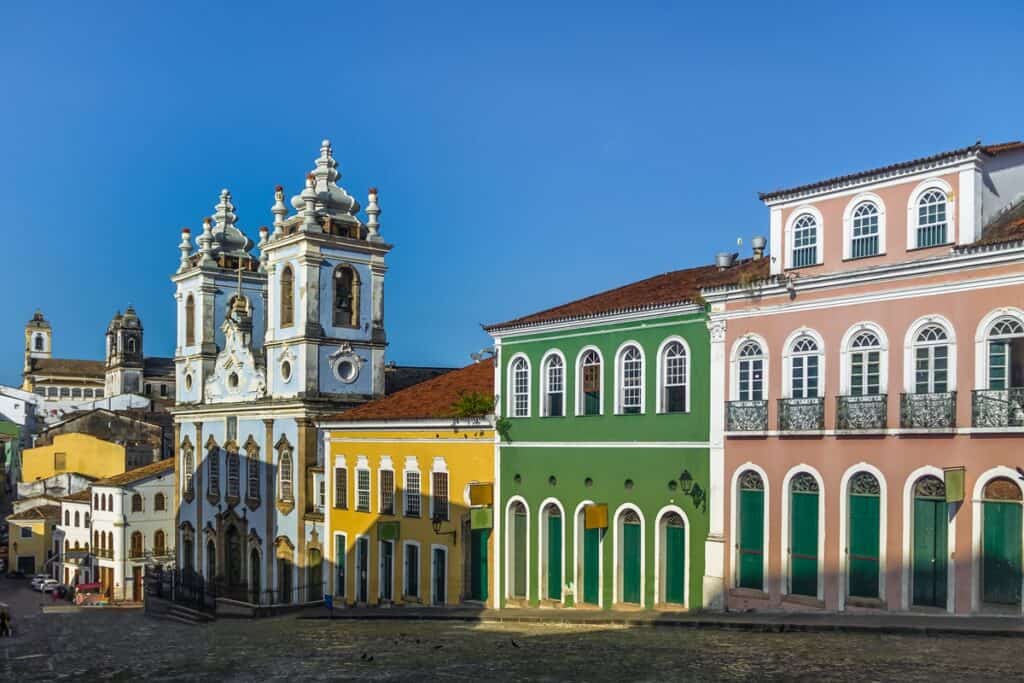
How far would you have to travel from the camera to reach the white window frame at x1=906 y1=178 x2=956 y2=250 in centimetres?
2106

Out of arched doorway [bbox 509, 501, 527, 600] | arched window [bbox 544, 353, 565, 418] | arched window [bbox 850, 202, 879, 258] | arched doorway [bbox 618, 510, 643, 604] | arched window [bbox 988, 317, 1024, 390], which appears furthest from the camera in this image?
arched doorway [bbox 509, 501, 527, 600]

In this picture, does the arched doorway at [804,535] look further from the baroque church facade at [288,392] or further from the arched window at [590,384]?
the baroque church facade at [288,392]

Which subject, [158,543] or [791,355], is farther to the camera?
[158,543]

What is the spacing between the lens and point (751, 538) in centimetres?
2420

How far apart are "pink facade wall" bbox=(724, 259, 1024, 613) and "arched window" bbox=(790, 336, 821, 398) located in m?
0.25

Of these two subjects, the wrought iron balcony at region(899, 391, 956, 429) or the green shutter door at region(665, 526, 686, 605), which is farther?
the green shutter door at region(665, 526, 686, 605)

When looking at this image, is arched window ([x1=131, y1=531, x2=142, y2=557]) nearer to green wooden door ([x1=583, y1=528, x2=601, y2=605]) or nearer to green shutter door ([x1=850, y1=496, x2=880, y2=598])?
green wooden door ([x1=583, y1=528, x2=601, y2=605])

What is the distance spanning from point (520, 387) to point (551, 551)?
4.36 meters

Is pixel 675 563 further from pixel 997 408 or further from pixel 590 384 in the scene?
pixel 997 408

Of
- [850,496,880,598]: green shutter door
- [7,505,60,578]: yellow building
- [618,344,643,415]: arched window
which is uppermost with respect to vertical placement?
[618,344,643,415]: arched window

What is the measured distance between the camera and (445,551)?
32.5 m

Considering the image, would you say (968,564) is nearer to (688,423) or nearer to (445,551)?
(688,423)

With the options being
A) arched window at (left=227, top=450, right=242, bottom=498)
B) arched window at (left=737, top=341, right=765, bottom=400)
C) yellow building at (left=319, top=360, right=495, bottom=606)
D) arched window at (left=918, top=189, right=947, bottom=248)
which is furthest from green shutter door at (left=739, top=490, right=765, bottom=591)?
arched window at (left=227, top=450, right=242, bottom=498)

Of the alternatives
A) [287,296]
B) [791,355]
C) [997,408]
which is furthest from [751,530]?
[287,296]
